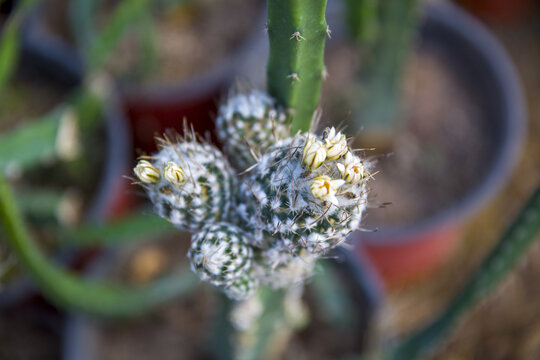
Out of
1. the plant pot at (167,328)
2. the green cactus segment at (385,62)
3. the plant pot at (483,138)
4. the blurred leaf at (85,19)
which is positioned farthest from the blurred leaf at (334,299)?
the blurred leaf at (85,19)

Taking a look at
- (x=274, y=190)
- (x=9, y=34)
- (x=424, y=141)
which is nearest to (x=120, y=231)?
(x=9, y=34)

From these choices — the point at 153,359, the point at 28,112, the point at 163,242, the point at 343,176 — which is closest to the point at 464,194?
the point at 163,242

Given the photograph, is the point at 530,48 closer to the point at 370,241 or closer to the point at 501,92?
the point at 501,92

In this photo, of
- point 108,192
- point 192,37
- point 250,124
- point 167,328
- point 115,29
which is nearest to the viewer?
point 250,124

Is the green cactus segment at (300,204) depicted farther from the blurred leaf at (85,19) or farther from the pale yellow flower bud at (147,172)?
the blurred leaf at (85,19)

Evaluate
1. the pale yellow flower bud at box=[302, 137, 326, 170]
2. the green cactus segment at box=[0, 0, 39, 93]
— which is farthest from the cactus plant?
the green cactus segment at box=[0, 0, 39, 93]

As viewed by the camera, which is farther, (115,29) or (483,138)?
(483,138)

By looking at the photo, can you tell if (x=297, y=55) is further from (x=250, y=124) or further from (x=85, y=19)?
(x=85, y=19)
